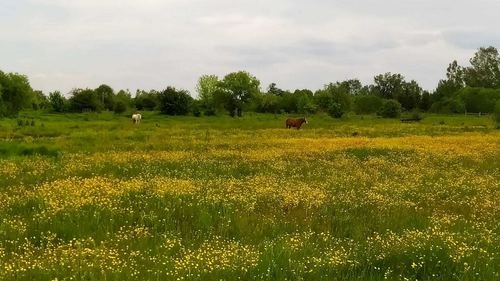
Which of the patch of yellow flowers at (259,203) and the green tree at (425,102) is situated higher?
the green tree at (425,102)

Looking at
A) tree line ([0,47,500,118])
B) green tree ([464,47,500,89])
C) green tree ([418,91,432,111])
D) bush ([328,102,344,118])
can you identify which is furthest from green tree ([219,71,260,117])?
green tree ([464,47,500,89])

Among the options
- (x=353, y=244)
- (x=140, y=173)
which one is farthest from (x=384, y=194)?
(x=140, y=173)

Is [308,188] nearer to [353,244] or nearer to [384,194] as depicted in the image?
[384,194]

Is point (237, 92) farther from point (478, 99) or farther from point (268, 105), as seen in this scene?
point (478, 99)

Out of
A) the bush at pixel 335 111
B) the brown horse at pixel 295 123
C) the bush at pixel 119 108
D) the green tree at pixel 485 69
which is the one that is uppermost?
the green tree at pixel 485 69

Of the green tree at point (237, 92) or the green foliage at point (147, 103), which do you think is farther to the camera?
the green foliage at point (147, 103)

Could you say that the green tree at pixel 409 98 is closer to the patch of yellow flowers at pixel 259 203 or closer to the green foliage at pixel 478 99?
the green foliage at pixel 478 99

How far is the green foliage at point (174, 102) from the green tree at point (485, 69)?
9488 centimetres

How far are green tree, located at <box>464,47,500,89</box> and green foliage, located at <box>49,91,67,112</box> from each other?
380 feet

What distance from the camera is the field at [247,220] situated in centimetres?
809

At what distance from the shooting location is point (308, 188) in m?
15.9

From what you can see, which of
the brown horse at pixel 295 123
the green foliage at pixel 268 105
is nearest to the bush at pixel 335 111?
the green foliage at pixel 268 105

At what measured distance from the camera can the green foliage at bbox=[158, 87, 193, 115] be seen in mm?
104250

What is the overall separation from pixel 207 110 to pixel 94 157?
8804 centimetres
